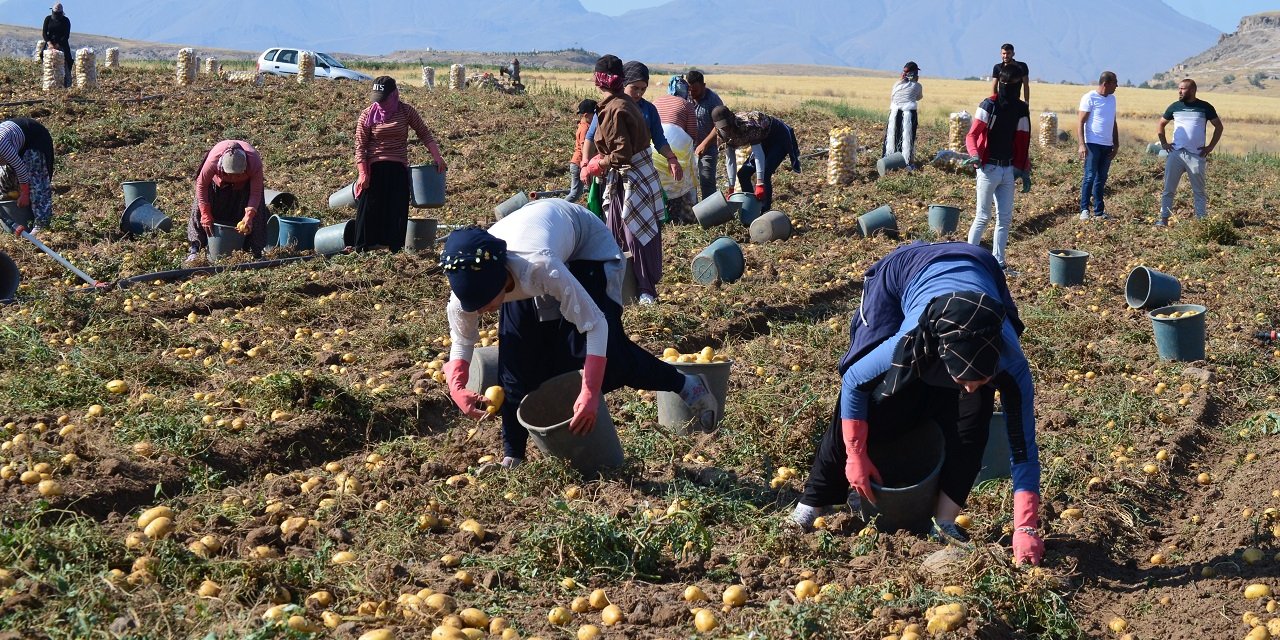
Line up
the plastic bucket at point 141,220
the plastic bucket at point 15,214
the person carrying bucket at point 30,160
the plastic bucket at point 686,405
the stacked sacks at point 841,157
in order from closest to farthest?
the plastic bucket at point 686,405 → the person carrying bucket at point 30,160 → the plastic bucket at point 15,214 → the plastic bucket at point 141,220 → the stacked sacks at point 841,157

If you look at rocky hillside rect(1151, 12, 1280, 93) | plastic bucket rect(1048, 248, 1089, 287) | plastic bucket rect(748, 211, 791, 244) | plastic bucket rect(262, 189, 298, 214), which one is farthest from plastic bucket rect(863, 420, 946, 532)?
rocky hillside rect(1151, 12, 1280, 93)

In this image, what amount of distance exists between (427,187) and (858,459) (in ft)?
26.2

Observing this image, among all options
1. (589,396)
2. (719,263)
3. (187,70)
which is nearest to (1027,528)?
(589,396)

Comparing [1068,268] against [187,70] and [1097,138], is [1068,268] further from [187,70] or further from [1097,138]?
[187,70]

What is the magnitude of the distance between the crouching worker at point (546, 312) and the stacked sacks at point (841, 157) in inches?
400

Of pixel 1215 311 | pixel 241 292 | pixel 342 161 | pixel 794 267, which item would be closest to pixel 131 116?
pixel 342 161

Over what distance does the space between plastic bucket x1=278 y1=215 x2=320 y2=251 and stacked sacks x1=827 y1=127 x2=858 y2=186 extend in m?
7.20

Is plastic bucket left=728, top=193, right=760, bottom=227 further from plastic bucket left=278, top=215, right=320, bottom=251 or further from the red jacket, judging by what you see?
plastic bucket left=278, top=215, right=320, bottom=251

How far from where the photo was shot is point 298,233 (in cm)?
975

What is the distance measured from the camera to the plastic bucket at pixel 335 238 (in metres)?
9.36

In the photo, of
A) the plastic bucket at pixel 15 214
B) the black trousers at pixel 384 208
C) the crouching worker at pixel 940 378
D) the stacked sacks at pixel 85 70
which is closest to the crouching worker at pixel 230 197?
the black trousers at pixel 384 208

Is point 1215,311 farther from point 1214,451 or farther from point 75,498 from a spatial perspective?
point 75,498

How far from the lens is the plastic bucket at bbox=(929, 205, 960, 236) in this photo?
1101 centimetres

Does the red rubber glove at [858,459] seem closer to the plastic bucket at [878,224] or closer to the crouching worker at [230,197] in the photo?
the crouching worker at [230,197]
